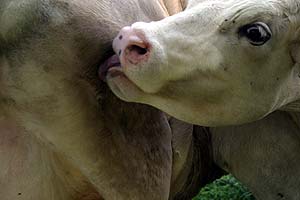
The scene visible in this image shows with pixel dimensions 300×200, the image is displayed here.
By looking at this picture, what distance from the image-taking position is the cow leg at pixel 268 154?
12.2 ft

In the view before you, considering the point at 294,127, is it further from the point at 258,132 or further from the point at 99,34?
the point at 99,34

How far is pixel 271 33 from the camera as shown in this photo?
3.10 metres

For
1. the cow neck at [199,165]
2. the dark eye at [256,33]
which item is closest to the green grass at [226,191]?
the cow neck at [199,165]

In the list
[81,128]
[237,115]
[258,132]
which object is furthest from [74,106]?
[258,132]

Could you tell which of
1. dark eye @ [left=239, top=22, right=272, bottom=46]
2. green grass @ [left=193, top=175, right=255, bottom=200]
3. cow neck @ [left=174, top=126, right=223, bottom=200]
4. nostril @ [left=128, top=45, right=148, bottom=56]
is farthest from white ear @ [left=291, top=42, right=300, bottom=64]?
green grass @ [left=193, top=175, right=255, bottom=200]

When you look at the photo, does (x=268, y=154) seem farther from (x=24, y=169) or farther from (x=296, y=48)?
(x=24, y=169)

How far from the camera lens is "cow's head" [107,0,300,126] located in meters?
3.08

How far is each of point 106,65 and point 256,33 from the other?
525 mm

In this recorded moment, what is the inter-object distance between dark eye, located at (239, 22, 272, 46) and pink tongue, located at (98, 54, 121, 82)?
433 millimetres

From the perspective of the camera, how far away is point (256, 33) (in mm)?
3074

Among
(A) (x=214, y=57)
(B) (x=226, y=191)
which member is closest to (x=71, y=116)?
(A) (x=214, y=57)

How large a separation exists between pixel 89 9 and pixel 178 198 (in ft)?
3.93

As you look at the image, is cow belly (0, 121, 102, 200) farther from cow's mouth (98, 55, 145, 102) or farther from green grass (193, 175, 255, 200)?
green grass (193, 175, 255, 200)

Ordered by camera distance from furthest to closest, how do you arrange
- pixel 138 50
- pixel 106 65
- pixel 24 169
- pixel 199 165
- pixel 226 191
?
pixel 226 191 → pixel 199 165 → pixel 24 169 → pixel 106 65 → pixel 138 50
